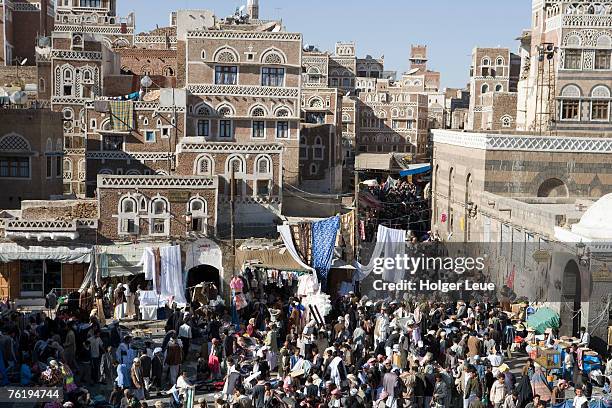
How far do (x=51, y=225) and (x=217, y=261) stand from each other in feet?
14.9

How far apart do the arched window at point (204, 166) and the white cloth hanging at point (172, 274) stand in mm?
7102

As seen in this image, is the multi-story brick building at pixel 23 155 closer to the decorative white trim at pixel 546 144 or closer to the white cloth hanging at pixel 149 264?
the white cloth hanging at pixel 149 264

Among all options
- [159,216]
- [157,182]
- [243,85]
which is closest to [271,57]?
[243,85]

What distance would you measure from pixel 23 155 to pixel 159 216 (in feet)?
27.6

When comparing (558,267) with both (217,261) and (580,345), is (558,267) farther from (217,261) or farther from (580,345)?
(217,261)

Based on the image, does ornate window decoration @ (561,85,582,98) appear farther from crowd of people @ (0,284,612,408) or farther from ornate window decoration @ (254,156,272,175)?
crowd of people @ (0,284,612,408)

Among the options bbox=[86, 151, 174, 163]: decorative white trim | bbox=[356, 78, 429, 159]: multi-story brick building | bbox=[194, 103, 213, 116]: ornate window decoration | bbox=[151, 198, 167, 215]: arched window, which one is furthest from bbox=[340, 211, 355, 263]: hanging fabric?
bbox=[356, 78, 429, 159]: multi-story brick building

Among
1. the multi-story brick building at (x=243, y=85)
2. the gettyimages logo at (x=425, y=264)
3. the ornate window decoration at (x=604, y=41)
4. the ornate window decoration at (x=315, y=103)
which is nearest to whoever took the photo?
the gettyimages logo at (x=425, y=264)

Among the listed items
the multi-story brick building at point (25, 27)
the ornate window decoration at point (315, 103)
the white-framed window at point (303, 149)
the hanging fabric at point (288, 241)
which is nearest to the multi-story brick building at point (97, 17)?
the multi-story brick building at point (25, 27)

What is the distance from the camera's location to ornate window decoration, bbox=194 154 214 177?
3072cm

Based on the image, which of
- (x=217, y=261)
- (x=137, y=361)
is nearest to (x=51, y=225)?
(x=217, y=261)

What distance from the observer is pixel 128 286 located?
914 inches

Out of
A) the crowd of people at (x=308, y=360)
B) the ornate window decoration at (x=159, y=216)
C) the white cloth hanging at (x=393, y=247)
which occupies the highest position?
the ornate window decoration at (x=159, y=216)

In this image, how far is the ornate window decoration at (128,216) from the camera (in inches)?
971
